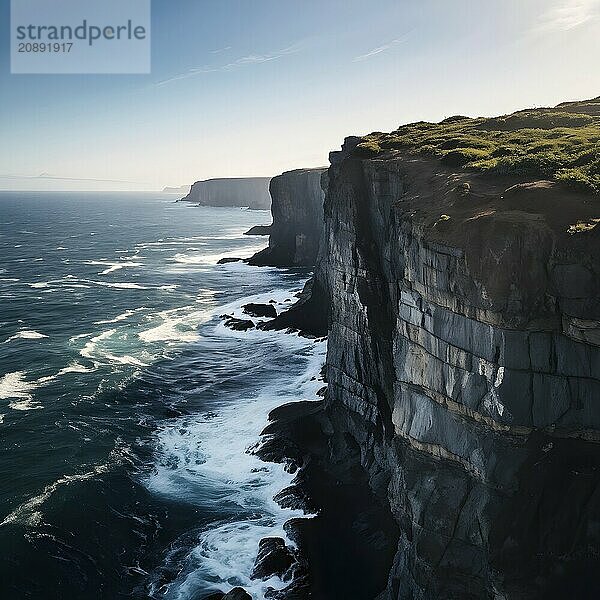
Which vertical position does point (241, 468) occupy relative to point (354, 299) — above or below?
below

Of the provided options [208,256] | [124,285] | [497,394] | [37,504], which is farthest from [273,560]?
[208,256]

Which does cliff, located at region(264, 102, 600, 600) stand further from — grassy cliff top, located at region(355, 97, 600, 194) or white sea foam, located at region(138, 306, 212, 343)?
white sea foam, located at region(138, 306, 212, 343)

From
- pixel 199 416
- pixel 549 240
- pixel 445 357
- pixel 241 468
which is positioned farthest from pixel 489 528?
pixel 199 416

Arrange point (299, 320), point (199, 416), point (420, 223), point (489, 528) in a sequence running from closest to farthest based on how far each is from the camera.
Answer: point (489, 528)
point (420, 223)
point (199, 416)
point (299, 320)

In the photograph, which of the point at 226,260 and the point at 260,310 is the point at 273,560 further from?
the point at 226,260

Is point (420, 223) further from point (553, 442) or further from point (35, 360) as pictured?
point (35, 360)
